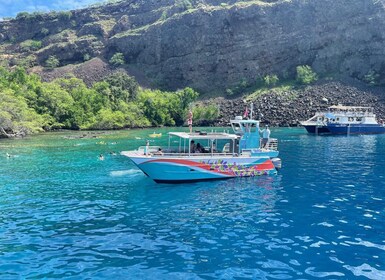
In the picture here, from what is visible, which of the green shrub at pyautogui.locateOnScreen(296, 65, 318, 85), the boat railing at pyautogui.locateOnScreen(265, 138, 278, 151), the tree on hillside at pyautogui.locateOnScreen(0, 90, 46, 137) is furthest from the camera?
the green shrub at pyautogui.locateOnScreen(296, 65, 318, 85)

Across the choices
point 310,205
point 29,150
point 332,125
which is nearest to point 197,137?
point 310,205

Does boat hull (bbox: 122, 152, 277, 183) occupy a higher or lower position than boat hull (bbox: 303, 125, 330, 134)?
lower

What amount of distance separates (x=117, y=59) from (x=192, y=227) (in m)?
186

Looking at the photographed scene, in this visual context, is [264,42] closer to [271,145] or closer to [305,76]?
[305,76]

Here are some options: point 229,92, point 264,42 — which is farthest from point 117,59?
point 264,42

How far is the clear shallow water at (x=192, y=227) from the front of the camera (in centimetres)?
1636

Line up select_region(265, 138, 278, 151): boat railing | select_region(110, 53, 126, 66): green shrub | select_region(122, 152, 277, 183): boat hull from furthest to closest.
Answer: select_region(110, 53, 126, 66): green shrub, select_region(265, 138, 278, 151): boat railing, select_region(122, 152, 277, 183): boat hull

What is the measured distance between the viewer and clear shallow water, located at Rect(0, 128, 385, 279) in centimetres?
1636

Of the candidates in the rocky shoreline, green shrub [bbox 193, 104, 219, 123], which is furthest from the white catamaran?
green shrub [bbox 193, 104, 219, 123]

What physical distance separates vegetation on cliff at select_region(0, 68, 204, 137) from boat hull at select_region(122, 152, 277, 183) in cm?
6329

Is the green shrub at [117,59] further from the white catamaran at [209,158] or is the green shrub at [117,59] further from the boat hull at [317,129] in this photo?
the white catamaran at [209,158]

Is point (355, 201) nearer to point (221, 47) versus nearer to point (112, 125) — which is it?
point (112, 125)

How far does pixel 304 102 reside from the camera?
139 metres

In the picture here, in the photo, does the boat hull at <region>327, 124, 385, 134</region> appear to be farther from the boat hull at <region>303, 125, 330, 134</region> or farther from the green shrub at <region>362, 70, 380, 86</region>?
the green shrub at <region>362, 70, 380, 86</region>
